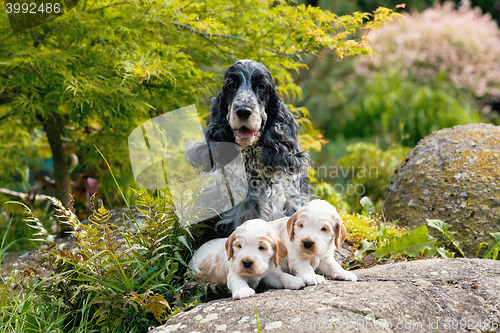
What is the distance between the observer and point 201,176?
3.13 meters

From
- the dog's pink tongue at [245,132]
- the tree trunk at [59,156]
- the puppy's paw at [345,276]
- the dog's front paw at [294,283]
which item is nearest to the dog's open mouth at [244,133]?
the dog's pink tongue at [245,132]

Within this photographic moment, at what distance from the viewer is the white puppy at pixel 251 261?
2309mm

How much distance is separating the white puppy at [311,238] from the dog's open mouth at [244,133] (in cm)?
61

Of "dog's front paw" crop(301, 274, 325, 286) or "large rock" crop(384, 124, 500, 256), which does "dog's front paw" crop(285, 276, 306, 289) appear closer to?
"dog's front paw" crop(301, 274, 325, 286)

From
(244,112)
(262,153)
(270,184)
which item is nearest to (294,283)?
(270,184)

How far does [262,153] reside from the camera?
2.95 meters

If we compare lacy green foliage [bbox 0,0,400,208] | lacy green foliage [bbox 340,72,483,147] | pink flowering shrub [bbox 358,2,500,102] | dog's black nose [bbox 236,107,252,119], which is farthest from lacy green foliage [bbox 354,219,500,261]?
pink flowering shrub [bbox 358,2,500,102]

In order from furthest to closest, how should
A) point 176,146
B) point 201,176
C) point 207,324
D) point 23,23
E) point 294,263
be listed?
point 176,146
point 23,23
point 201,176
point 294,263
point 207,324

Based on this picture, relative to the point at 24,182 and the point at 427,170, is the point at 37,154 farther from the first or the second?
the point at 427,170

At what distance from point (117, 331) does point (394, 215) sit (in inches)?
116

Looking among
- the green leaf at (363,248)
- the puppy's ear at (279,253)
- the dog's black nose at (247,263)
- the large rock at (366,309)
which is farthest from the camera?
the green leaf at (363,248)

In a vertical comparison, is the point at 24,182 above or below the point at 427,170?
below

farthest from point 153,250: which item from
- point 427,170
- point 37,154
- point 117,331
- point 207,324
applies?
point 37,154

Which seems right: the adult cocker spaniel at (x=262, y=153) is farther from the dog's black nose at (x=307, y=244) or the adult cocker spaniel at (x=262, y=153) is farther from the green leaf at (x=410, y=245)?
the green leaf at (x=410, y=245)
